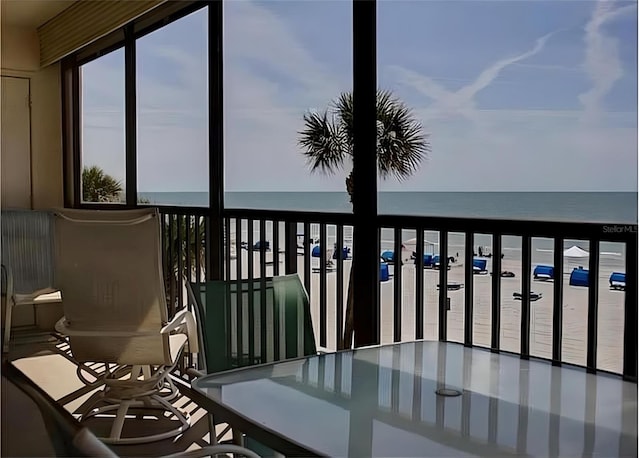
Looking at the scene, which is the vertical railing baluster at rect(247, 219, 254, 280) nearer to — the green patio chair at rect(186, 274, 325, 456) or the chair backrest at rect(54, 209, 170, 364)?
the chair backrest at rect(54, 209, 170, 364)

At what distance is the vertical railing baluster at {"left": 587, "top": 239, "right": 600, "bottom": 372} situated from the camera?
2.13 metres

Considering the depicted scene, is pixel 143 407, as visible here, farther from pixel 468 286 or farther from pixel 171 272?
pixel 468 286

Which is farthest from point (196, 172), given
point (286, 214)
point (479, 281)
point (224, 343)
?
point (224, 343)

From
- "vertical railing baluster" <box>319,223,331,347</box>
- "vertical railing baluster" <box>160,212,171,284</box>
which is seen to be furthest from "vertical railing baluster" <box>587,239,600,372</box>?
"vertical railing baluster" <box>160,212,171,284</box>

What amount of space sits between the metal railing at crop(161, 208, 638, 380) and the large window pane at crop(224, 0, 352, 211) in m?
0.32

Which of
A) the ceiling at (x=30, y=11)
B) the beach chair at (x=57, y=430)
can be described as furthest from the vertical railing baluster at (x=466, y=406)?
the ceiling at (x=30, y=11)

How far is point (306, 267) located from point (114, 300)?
3.33ft

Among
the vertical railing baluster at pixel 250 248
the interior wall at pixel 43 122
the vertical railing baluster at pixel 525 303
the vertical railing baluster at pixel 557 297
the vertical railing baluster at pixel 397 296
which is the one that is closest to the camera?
the vertical railing baluster at pixel 557 297

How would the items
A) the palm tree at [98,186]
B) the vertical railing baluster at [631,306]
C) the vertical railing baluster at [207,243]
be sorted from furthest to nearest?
the palm tree at [98,186] < the vertical railing baluster at [207,243] < the vertical railing baluster at [631,306]

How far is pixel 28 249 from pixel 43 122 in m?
1.50

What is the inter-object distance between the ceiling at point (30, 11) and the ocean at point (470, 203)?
1921 millimetres

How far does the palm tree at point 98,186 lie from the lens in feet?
18.5

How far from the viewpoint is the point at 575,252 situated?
229 cm

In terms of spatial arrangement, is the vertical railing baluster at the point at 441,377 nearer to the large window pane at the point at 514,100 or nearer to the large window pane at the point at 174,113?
the large window pane at the point at 514,100
